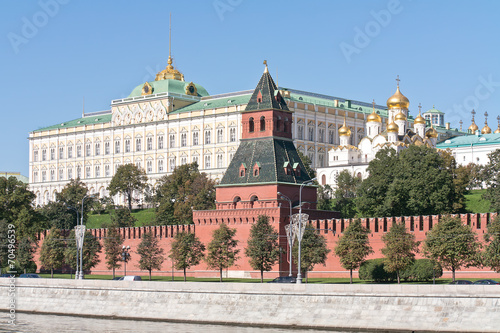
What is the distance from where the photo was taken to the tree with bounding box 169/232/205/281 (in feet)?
247

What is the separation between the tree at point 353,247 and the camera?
67.1 m

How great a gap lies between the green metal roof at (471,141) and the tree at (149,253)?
72.3 m

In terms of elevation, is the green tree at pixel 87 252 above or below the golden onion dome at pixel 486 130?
below

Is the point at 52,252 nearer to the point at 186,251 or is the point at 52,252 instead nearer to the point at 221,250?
the point at 186,251

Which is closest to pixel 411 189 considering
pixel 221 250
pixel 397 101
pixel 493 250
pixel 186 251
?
pixel 221 250

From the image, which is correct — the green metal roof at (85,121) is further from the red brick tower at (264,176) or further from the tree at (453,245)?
the tree at (453,245)

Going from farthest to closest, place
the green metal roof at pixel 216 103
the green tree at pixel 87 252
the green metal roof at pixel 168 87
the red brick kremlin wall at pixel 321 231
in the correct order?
the green metal roof at pixel 168 87, the green metal roof at pixel 216 103, the green tree at pixel 87 252, the red brick kremlin wall at pixel 321 231

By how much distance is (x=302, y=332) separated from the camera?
52.1 metres

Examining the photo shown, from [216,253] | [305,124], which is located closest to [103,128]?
[305,124]

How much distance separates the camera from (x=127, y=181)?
134875mm

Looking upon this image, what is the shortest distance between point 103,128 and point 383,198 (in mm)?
76094

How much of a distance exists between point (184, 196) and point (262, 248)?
43.6 m

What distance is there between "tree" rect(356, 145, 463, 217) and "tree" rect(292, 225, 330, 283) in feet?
64.2

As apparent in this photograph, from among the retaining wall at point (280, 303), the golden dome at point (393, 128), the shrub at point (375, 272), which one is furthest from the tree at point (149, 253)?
the golden dome at point (393, 128)
